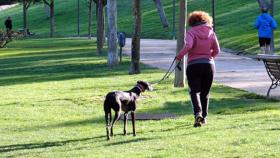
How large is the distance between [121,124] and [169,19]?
191ft

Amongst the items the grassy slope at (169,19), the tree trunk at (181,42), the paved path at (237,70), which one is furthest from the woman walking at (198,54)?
the grassy slope at (169,19)

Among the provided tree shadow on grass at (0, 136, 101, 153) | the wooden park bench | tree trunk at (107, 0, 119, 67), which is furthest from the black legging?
tree trunk at (107, 0, 119, 67)

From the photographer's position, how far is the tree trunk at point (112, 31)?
2766cm

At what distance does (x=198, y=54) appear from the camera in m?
12.3

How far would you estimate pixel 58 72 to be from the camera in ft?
90.9

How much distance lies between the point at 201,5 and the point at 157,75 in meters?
48.2

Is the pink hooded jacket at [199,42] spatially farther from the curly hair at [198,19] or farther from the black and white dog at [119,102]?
the black and white dog at [119,102]

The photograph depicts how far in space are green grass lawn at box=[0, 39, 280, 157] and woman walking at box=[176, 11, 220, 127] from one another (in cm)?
49

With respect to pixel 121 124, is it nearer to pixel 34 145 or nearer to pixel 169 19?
pixel 34 145

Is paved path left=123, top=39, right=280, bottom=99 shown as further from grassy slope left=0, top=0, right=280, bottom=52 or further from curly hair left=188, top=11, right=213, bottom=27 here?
curly hair left=188, top=11, right=213, bottom=27

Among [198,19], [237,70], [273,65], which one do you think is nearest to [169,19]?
[237,70]

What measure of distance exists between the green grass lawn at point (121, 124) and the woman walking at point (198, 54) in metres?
0.49

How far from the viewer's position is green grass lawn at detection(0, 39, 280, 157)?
10227mm

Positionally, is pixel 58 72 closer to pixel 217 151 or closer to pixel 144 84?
pixel 144 84
